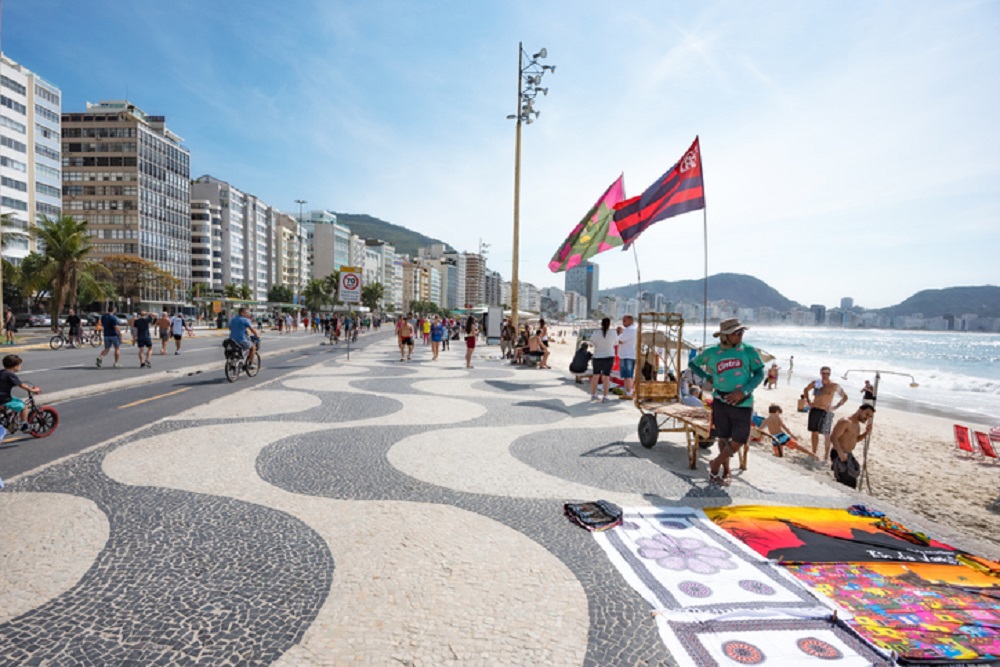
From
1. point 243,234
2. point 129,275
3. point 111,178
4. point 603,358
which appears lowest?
point 603,358

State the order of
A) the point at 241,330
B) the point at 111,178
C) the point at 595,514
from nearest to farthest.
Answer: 1. the point at 595,514
2. the point at 241,330
3. the point at 111,178

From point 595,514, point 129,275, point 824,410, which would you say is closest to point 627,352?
point 824,410

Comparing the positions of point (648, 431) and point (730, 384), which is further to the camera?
point (648, 431)

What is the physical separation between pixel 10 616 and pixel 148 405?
7204mm

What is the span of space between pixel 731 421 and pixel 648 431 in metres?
1.51

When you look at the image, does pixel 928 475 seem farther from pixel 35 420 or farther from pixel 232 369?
pixel 232 369

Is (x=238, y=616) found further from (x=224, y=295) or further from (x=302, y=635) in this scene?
(x=224, y=295)

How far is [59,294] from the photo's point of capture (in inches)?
1383

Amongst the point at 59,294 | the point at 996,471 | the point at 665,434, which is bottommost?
the point at 996,471

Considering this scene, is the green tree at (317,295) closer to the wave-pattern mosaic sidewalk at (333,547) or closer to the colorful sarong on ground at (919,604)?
the wave-pattern mosaic sidewalk at (333,547)

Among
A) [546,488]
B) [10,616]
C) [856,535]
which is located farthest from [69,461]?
[856,535]

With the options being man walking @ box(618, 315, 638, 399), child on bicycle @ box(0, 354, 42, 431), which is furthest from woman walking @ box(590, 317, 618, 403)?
child on bicycle @ box(0, 354, 42, 431)

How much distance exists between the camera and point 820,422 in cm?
927

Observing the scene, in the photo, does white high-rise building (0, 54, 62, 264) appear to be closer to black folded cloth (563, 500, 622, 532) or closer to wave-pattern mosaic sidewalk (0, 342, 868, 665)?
wave-pattern mosaic sidewalk (0, 342, 868, 665)
